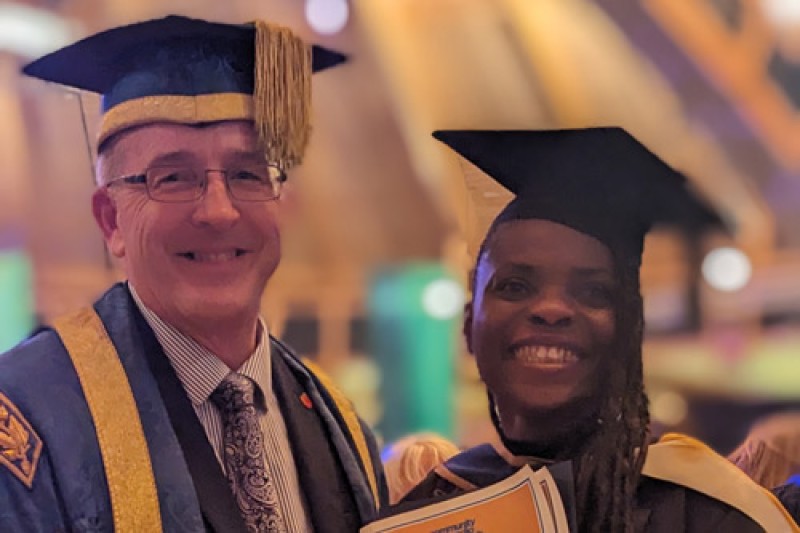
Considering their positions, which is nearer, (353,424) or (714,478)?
(714,478)

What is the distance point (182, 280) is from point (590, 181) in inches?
19.4

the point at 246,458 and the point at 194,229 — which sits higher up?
the point at 194,229

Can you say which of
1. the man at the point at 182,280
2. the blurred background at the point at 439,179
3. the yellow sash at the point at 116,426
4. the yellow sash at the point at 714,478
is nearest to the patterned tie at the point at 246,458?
the man at the point at 182,280

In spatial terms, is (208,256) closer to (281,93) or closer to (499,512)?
(281,93)

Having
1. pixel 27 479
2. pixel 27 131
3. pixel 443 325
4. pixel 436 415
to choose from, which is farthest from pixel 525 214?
pixel 27 131

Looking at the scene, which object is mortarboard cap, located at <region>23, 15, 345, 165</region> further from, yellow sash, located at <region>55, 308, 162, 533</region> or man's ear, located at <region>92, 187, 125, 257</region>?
yellow sash, located at <region>55, 308, 162, 533</region>

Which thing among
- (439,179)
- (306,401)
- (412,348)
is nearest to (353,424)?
(306,401)

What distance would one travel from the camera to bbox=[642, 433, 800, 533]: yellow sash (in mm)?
1208

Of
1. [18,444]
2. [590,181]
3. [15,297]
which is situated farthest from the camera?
[15,297]

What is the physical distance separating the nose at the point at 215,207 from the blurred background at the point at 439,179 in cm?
86

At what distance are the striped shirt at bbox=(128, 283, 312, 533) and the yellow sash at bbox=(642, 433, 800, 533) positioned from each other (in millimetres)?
436

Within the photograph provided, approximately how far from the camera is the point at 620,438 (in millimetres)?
1242

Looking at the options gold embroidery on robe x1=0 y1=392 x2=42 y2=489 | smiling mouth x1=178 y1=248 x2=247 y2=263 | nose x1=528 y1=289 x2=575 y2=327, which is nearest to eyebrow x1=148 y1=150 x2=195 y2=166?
smiling mouth x1=178 y1=248 x2=247 y2=263

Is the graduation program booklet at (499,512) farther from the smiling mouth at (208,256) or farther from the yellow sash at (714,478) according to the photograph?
the smiling mouth at (208,256)
